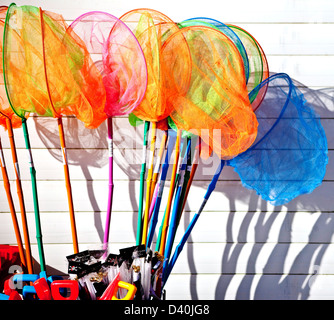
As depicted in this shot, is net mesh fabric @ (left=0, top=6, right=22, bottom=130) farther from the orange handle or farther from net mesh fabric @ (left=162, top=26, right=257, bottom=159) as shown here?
the orange handle

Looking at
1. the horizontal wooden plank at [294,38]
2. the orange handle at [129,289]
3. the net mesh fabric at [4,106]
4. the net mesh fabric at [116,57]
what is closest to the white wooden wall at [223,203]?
the horizontal wooden plank at [294,38]

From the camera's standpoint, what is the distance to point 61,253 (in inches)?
65.4

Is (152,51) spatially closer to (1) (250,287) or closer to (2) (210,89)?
(2) (210,89)

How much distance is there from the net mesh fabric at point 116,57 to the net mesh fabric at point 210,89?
95 mm

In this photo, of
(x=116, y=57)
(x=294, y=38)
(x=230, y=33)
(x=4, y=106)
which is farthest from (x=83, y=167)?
(x=294, y=38)

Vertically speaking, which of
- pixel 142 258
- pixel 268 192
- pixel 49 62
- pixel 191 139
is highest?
pixel 49 62

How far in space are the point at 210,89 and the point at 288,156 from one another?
1.37ft

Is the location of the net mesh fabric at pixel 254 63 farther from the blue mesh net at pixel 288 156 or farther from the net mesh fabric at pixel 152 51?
the net mesh fabric at pixel 152 51

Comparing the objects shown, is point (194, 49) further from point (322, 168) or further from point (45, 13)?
point (322, 168)

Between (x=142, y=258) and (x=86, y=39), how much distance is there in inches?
29.0

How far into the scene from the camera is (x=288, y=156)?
4.70ft
